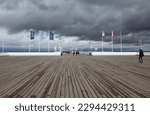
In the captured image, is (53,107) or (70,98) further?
(70,98)

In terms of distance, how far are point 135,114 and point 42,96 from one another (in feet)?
9.99

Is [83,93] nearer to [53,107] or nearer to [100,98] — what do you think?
[100,98]

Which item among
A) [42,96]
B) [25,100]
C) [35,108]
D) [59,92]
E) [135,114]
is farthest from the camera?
[59,92]

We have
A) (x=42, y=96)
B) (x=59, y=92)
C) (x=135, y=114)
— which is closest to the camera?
(x=135, y=114)

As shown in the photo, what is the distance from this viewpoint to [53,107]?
4.88 m

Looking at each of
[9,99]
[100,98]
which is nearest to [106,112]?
[100,98]

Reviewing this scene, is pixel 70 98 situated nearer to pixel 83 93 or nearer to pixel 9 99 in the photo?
pixel 83 93

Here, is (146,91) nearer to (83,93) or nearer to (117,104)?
(117,104)

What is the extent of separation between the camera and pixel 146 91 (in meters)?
6.40

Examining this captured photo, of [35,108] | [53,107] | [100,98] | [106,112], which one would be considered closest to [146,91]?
[100,98]

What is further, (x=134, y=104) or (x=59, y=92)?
(x=59, y=92)

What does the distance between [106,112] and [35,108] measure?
202cm

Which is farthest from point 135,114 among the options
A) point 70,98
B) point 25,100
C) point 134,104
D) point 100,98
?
point 25,100

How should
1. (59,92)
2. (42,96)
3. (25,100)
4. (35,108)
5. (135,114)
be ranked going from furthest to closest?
(59,92), (42,96), (25,100), (35,108), (135,114)
